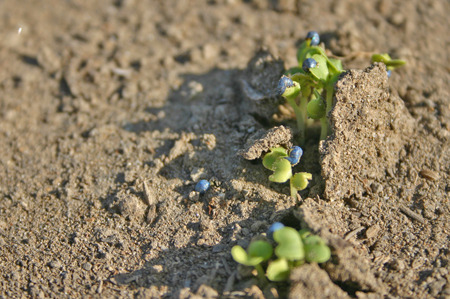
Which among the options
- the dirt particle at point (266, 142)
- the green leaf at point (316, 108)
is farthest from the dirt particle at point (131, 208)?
the green leaf at point (316, 108)

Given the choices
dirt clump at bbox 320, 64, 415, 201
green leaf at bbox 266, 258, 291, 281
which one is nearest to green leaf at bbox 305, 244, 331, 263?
green leaf at bbox 266, 258, 291, 281

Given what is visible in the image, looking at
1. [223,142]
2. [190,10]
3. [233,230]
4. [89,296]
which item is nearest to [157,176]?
[223,142]

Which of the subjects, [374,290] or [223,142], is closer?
[374,290]

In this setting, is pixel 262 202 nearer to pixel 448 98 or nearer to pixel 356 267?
pixel 356 267

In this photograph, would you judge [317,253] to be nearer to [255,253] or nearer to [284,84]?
[255,253]

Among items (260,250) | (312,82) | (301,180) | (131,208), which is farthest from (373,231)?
(131,208)

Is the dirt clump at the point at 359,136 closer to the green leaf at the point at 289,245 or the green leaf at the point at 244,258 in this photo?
the green leaf at the point at 289,245

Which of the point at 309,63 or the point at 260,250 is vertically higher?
the point at 309,63
